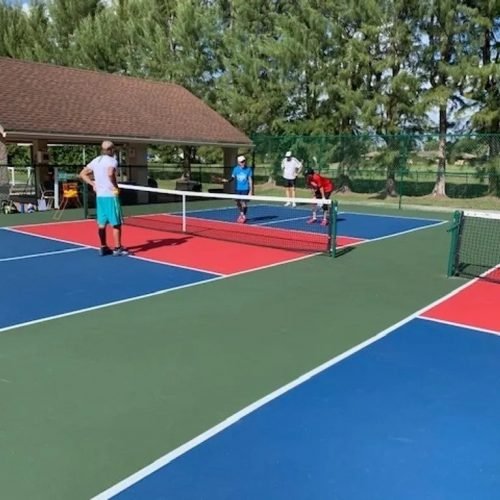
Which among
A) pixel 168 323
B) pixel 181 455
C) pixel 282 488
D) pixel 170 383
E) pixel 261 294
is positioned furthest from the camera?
pixel 261 294

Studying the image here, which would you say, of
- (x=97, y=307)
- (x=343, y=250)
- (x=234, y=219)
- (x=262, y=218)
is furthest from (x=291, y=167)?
(x=97, y=307)

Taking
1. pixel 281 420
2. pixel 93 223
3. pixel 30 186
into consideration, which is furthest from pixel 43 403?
pixel 30 186

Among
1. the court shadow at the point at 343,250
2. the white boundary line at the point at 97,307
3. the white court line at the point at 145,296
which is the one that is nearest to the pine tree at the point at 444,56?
the court shadow at the point at 343,250

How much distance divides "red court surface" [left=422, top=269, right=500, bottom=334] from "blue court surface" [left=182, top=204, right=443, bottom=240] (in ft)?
17.1

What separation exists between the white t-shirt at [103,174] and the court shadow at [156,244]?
1393mm

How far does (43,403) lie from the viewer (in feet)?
13.2

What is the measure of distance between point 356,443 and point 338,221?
12962 mm

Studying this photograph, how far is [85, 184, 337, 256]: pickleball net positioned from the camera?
11477mm

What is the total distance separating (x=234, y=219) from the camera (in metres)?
Result: 15.8

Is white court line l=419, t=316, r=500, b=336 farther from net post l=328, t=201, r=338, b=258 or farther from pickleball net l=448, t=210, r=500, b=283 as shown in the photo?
net post l=328, t=201, r=338, b=258

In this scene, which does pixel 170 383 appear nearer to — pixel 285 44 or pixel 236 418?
pixel 236 418

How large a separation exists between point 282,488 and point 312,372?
170cm

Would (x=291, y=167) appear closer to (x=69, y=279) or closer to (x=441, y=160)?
(x=69, y=279)

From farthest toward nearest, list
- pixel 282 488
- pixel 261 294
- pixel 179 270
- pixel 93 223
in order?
pixel 93 223
pixel 179 270
pixel 261 294
pixel 282 488
